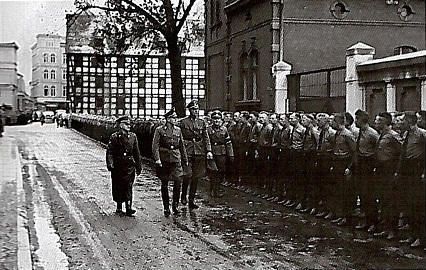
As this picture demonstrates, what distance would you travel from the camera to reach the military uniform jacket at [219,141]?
14852 mm

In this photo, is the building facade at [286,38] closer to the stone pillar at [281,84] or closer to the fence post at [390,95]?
the stone pillar at [281,84]

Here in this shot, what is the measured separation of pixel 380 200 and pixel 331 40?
54.0 ft

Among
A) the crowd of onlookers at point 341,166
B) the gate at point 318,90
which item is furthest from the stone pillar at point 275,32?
the crowd of onlookers at point 341,166

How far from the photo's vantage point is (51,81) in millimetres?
8930

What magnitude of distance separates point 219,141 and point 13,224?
15.9 ft

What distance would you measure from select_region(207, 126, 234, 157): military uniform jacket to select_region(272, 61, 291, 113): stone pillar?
9147mm

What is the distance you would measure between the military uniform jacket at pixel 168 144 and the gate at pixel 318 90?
7.22m

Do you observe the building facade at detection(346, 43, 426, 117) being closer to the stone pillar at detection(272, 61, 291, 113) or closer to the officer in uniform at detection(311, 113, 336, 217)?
the officer in uniform at detection(311, 113, 336, 217)

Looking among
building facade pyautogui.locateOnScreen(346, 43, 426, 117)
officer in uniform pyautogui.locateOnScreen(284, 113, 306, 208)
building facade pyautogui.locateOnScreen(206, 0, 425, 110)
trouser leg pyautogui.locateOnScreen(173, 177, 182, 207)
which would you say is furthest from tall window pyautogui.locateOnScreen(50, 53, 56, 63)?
building facade pyautogui.locateOnScreen(206, 0, 425, 110)

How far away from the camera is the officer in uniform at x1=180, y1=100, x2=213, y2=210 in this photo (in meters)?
12.9

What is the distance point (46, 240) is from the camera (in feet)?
32.8

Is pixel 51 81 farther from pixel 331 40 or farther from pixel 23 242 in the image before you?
pixel 331 40

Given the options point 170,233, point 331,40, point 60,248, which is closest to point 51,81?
point 60,248

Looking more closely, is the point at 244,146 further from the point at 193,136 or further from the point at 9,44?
the point at 9,44
